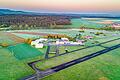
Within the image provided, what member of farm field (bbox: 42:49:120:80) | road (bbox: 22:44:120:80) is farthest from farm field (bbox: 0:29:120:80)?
road (bbox: 22:44:120:80)

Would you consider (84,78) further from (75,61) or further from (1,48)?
(1,48)

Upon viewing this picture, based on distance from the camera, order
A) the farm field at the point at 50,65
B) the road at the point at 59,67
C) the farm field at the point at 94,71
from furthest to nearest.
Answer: the farm field at the point at 50,65
the farm field at the point at 94,71
the road at the point at 59,67

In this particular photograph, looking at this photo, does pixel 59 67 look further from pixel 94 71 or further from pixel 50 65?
pixel 94 71

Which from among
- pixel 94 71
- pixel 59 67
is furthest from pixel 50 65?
pixel 94 71

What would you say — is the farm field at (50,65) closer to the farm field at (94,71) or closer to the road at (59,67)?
the farm field at (94,71)

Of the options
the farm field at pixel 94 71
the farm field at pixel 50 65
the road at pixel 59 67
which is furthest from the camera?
the farm field at pixel 50 65

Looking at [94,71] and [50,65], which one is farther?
[50,65]

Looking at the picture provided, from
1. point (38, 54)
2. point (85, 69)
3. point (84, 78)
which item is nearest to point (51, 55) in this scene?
point (38, 54)

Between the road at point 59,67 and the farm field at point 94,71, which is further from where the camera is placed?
the farm field at point 94,71

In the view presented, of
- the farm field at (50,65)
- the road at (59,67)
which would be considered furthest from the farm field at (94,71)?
the road at (59,67)

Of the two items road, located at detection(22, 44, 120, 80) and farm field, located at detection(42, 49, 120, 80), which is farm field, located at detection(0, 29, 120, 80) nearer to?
farm field, located at detection(42, 49, 120, 80)

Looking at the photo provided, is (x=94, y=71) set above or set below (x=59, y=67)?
above
